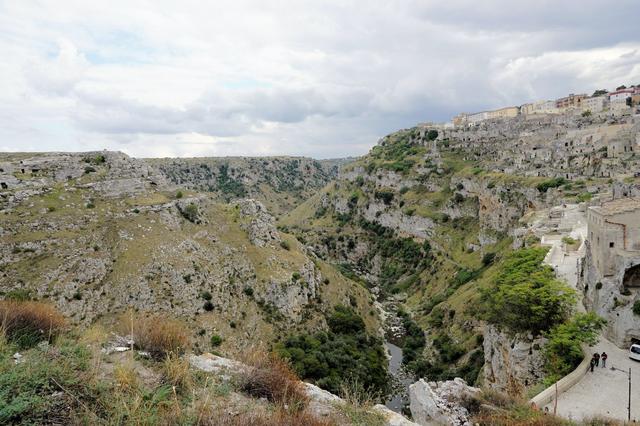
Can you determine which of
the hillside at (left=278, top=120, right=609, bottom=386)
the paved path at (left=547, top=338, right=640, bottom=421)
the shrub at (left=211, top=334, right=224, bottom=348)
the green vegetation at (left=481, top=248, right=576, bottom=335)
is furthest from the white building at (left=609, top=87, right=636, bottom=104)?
the shrub at (left=211, top=334, right=224, bottom=348)

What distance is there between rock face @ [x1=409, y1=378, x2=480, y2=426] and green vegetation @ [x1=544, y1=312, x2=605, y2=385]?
526 cm

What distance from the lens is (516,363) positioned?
22203 millimetres

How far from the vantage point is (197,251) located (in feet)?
149

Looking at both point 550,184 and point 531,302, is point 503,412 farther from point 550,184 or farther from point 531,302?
point 550,184

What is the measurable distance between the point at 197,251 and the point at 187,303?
23.6ft

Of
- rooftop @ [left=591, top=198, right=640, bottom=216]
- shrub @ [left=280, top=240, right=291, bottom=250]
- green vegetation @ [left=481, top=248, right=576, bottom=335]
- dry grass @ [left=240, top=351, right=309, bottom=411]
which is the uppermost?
rooftop @ [left=591, top=198, right=640, bottom=216]

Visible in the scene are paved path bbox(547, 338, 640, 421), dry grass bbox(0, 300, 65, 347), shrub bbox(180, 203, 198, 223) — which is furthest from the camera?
shrub bbox(180, 203, 198, 223)

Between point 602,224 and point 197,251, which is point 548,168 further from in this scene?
point 197,251

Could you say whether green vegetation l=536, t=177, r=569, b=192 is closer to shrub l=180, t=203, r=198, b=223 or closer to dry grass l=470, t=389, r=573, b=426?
shrub l=180, t=203, r=198, b=223

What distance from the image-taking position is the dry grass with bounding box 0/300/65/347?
1118 cm

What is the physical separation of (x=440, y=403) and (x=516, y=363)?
9.62 metres

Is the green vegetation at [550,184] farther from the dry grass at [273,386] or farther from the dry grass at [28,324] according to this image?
the dry grass at [28,324]

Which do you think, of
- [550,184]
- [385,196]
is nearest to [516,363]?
[550,184]

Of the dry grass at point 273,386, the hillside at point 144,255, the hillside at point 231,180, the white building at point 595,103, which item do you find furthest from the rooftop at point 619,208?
the hillside at point 231,180
